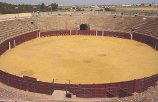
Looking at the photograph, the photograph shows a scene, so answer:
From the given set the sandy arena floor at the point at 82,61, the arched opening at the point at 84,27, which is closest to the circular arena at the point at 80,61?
the sandy arena floor at the point at 82,61

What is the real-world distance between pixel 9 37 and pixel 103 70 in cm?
2501

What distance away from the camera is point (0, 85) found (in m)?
28.2

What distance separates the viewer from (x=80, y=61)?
41.0m

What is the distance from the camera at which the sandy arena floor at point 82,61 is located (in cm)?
3361

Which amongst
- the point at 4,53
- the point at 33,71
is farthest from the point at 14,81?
the point at 4,53

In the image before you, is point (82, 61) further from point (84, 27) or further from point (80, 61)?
point (84, 27)

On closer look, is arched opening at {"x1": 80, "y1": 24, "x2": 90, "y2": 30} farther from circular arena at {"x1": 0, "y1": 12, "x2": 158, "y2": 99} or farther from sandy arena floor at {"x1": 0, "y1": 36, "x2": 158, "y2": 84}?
sandy arena floor at {"x1": 0, "y1": 36, "x2": 158, "y2": 84}

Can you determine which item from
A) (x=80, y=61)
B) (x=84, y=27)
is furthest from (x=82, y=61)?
(x=84, y=27)

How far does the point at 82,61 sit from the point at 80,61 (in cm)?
31

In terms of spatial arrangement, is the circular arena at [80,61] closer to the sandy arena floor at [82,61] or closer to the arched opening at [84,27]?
the sandy arena floor at [82,61]

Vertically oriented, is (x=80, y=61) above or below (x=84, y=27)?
below

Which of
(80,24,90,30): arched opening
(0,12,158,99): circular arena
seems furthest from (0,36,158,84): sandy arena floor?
(80,24,90,30): arched opening

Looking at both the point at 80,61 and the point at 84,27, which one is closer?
the point at 80,61

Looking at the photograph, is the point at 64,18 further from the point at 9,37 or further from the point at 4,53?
the point at 4,53
